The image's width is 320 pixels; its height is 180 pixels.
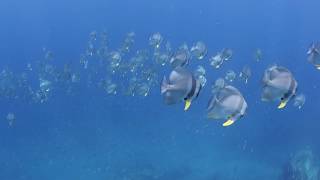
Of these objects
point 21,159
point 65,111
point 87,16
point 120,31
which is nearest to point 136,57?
point 21,159

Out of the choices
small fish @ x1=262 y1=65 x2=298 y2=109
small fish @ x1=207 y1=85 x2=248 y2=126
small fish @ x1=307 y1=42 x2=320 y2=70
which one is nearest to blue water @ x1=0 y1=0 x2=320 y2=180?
small fish @ x1=307 y1=42 x2=320 y2=70

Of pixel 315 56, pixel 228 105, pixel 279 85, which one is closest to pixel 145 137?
pixel 315 56

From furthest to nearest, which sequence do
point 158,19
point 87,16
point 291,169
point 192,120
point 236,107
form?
point 158,19 < point 87,16 < point 192,120 < point 291,169 < point 236,107

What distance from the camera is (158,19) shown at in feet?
227

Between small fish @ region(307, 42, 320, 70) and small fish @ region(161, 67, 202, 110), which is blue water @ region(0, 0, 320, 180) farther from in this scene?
small fish @ region(161, 67, 202, 110)

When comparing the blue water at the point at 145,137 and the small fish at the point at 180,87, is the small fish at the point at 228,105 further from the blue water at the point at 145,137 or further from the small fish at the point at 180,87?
the blue water at the point at 145,137

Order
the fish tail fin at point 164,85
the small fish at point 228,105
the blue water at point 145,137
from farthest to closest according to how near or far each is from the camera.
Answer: the blue water at point 145,137, the small fish at point 228,105, the fish tail fin at point 164,85

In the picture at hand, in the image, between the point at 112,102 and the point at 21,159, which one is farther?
the point at 112,102

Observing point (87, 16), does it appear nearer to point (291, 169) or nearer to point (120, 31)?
point (120, 31)

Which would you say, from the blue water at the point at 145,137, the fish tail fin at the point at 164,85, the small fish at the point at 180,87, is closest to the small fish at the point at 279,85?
the small fish at the point at 180,87

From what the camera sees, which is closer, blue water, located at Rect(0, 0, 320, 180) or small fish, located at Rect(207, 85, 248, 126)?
small fish, located at Rect(207, 85, 248, 126)

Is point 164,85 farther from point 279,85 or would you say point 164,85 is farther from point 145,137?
point 145,137

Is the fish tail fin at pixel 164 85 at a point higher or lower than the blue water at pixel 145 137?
lower

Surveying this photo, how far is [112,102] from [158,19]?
4178 cm
